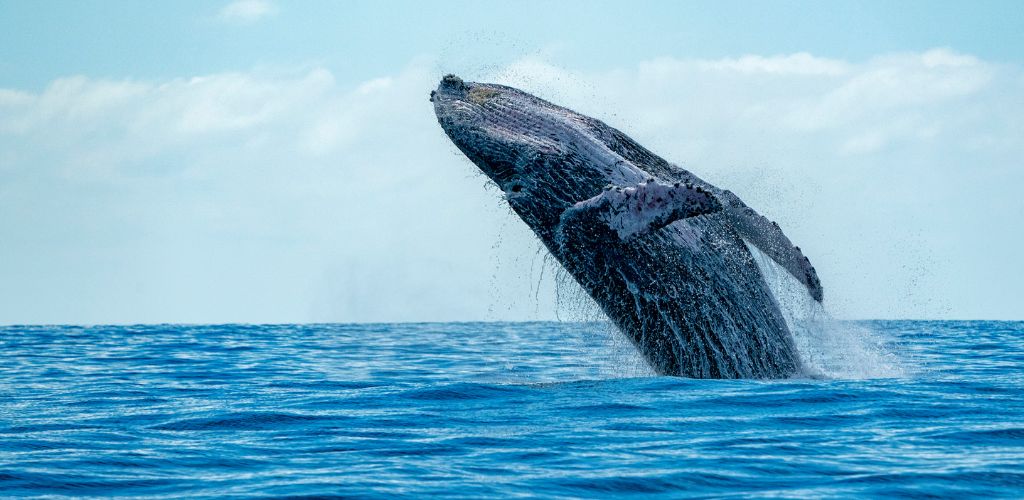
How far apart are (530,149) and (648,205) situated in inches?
71.3

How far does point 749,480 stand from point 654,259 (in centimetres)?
478

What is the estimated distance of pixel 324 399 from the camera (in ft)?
39.9

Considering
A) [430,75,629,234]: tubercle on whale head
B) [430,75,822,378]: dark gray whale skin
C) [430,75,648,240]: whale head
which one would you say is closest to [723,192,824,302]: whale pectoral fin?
[430,75,822,378]: dark gray whale skin

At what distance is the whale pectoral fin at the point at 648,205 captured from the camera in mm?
10289

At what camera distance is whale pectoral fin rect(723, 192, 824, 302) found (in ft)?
39.3

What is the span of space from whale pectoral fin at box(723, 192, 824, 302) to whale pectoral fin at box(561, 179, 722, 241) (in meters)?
1.64

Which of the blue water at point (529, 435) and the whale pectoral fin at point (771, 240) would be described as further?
the whale pectoral fin at point (771, 240)

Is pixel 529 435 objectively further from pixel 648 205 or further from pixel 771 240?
pixel 771 240

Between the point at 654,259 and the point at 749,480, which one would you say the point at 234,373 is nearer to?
the point at 654,259

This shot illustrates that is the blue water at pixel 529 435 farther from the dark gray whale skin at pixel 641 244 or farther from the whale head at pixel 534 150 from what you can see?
the whale head at pixel 534 150

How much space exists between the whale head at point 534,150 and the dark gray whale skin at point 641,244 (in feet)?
0.04

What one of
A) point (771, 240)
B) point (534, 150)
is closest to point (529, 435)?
point (534, 150)

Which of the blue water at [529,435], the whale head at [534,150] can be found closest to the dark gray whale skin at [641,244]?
the whale head at [534,150]

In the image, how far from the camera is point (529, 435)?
28.7ft
